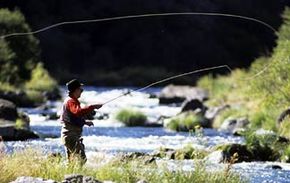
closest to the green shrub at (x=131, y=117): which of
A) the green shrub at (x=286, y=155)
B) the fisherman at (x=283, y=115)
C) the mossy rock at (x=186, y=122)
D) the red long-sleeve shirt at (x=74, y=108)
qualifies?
the mossy rock at (x=186, y=122)

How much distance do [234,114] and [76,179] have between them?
27482mm

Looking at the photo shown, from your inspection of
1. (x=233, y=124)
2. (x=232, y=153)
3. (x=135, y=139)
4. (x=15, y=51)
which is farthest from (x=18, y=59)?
(x=232, y=153)

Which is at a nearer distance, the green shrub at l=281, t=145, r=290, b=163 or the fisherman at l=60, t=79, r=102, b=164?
the fisherman at l=60, t=79, r=102, b=164

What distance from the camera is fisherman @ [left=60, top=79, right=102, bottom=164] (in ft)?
48.1

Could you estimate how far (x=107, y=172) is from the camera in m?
13.7

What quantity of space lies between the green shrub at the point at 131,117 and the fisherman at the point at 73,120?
24.2 metres

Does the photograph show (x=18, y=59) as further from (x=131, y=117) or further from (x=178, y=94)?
(x=131, y=117)

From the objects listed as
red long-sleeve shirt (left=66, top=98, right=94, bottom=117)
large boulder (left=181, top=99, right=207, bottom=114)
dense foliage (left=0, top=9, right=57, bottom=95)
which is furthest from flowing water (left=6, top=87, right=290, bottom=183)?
dense foliage (left=0, top=9, right=57, bottom=95)

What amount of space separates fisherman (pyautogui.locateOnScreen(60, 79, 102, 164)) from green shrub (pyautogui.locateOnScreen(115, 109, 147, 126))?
79.4 feet

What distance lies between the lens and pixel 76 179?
1262 cm

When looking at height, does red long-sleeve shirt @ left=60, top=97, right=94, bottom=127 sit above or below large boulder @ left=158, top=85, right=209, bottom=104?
below

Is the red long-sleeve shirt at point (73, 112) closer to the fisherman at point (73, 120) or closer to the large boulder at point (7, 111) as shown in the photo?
the fisherman at point (73, 120)

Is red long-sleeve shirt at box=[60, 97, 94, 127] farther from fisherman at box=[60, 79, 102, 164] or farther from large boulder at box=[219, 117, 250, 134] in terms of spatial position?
large boulder at box=[219, 117, 250, 134]

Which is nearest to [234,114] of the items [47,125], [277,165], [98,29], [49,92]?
[47,125]
